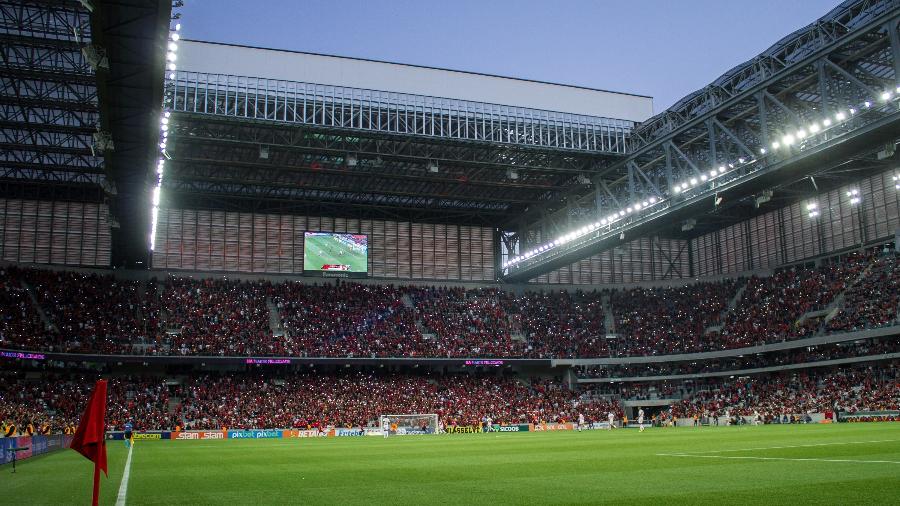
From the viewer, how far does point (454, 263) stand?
73438mm

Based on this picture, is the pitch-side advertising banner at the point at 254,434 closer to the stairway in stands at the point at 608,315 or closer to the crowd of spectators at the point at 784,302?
the stairway in stands at the point at 608,315

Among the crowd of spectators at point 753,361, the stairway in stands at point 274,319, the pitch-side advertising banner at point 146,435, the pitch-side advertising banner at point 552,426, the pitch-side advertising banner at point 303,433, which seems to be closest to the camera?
the pitch-side advertising banner at point 146,435

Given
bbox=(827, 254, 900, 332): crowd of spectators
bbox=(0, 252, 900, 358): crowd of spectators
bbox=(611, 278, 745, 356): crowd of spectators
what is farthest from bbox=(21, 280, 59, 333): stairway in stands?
bbox=(827, 254, 900, 332): crowd of spectators

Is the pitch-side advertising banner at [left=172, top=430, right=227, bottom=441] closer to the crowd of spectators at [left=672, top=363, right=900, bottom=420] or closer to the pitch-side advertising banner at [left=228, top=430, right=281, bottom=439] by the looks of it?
the pitch-side advertising banner at [left=228, top=430, right=281, bottom=439]

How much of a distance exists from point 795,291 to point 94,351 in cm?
5705

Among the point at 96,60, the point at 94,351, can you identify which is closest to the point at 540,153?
the point at 96,60

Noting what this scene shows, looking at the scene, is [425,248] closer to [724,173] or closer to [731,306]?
[731,306]

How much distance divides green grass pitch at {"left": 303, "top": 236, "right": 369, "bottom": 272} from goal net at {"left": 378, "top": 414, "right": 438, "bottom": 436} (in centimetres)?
1715

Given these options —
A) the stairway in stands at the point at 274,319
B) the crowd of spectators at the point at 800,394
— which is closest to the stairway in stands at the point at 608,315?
the crowd of spectators at the point at 800,394

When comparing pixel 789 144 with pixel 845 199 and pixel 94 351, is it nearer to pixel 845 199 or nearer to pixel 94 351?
pixel 845 199

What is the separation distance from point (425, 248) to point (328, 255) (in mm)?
10097

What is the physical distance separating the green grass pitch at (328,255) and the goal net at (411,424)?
17.2 m

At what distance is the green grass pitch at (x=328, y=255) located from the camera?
66938mm

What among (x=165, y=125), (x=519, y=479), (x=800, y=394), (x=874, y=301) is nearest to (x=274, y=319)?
(x=165, y=125)
